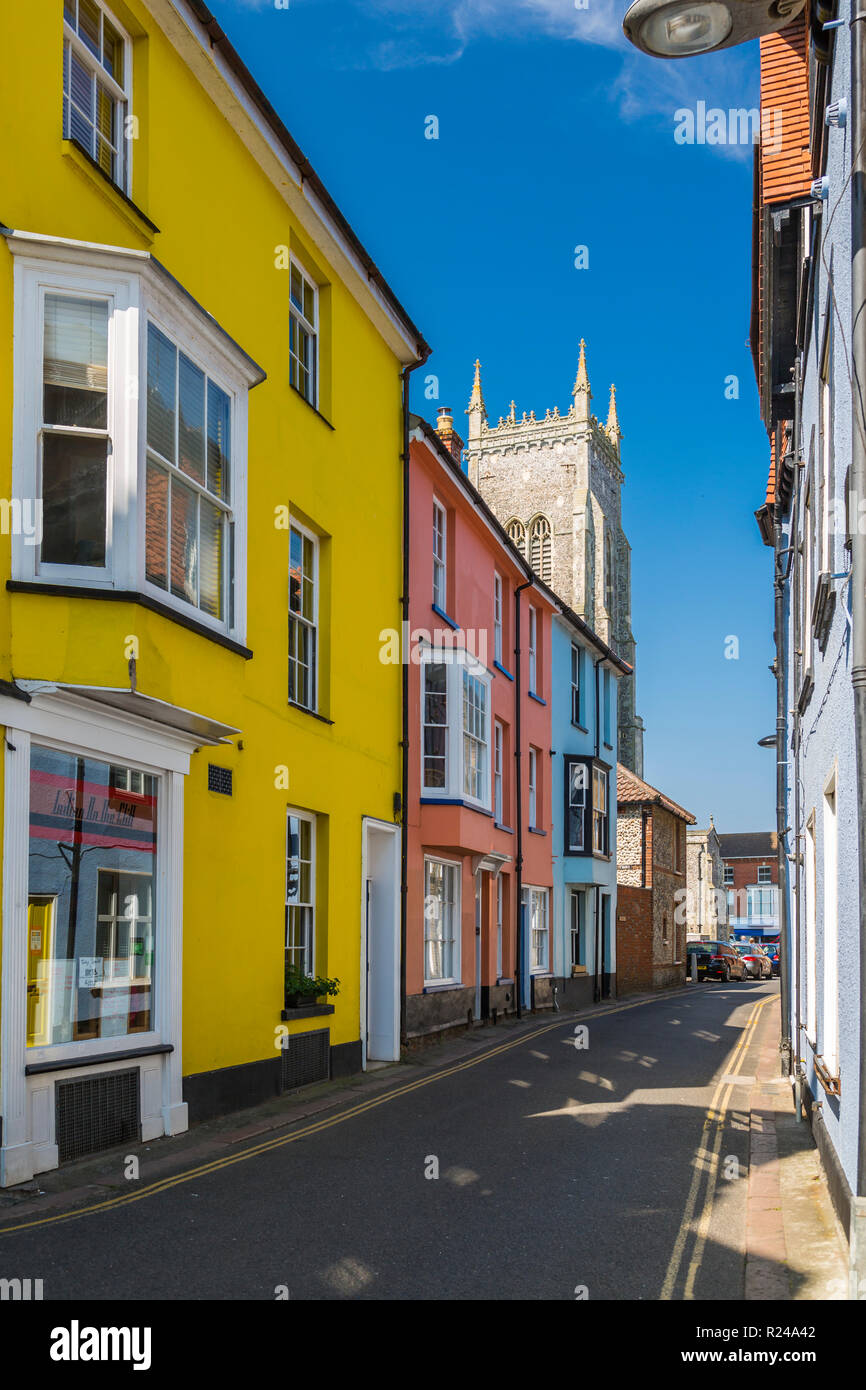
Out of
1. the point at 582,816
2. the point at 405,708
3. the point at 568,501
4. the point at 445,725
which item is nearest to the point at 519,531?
the point at 568,501

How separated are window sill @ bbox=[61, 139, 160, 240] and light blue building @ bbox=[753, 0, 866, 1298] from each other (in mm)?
5085

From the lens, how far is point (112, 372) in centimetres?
887

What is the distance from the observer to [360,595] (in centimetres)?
1513

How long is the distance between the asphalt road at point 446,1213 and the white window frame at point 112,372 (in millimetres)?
4162

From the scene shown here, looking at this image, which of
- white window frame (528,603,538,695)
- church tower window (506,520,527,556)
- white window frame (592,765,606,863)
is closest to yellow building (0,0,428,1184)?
white window frame (528,603,538,695)

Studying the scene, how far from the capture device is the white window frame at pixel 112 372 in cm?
843

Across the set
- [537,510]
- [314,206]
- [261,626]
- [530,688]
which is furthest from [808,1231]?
[537,510]

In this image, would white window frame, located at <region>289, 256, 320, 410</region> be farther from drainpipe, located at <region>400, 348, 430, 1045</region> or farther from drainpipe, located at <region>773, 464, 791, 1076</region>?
drainpipe, located at <region>773, 464, 791, 1076</region>

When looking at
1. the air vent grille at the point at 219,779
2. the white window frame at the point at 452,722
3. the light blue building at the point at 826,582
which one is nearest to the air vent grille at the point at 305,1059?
the air vent grille at the point at 219,779

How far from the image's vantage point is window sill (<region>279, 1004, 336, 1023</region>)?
12042mm

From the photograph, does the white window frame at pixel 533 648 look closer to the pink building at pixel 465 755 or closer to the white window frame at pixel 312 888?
the pink building at pixel 465 755

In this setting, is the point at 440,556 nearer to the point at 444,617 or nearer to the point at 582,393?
the point at 444,617

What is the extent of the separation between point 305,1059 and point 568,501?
65.4 m
